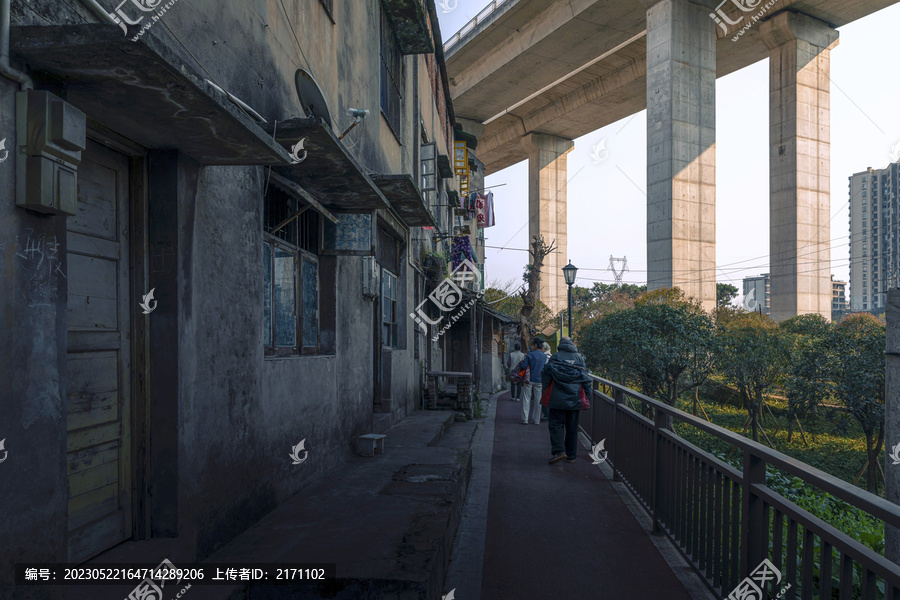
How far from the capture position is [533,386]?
12914 mm

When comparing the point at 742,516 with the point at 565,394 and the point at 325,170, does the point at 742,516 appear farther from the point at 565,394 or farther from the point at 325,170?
the point at 565,394

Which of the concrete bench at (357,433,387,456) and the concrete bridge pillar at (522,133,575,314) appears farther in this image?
the concrete bridge pillar at (522,133,575,314)

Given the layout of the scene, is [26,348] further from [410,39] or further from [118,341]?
[410,39]

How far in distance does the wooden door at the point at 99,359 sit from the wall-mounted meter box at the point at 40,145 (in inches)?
23.4

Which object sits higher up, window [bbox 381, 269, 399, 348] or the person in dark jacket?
window [bbox 381, 269, 399, 348]

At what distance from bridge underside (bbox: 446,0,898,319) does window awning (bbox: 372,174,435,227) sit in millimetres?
20687

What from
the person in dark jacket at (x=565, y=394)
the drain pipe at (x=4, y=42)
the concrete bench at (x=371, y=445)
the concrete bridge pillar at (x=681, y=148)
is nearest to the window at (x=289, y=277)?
the concrete bench at (x=371, y=445)

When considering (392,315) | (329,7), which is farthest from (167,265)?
(392,315)

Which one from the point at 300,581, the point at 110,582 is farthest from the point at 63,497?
the point at 300,581

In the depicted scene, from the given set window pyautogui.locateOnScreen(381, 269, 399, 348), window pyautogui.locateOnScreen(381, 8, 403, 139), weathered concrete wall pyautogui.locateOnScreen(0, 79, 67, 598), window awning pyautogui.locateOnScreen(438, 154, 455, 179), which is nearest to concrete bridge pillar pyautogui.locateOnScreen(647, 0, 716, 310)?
window awning pyautogui.locateOnScreen(438, 154, 455, 179)

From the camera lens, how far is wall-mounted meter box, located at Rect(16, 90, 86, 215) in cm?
249

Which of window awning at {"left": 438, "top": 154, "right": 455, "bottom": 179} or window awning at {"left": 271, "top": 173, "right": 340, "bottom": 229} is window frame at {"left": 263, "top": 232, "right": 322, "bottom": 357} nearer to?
window awning at {"left": 271, "top": 173, "right": 340, "bottom": 229}

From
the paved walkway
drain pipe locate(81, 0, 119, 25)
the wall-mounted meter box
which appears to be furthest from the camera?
the paved walkway

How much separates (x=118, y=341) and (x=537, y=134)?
1760 inches
